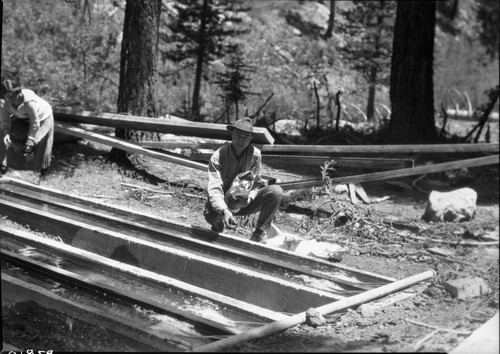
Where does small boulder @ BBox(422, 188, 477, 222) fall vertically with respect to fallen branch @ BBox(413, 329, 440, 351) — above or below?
above

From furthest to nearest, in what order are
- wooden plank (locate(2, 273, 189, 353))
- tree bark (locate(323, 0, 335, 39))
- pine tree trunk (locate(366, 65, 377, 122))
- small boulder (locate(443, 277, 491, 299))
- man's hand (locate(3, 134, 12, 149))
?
tree bark (locate(323, 0, 335, 39))
pine tree trunk (locate(366, 65, 377, 122))
man's hand (locate(3, 134, 12, 149))
small boulder (locate(443, 277, 491, 299))
wooden plank (locate(2, 273, 189, 353))

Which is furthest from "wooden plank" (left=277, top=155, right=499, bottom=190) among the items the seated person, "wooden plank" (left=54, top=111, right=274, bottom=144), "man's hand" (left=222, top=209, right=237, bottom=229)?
the seated person

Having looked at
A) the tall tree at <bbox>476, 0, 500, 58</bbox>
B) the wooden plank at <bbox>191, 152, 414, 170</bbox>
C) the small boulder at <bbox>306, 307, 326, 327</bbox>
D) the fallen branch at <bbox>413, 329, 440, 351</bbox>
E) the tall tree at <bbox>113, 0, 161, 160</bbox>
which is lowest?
the small boulder at <bbox>306, 307, 326, 327</bbox>

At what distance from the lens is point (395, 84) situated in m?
10.9

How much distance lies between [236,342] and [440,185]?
5.76 metres

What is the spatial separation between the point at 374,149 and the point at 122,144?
3141 mm

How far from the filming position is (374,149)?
23.8 ft

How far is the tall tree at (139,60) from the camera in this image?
9016 mm

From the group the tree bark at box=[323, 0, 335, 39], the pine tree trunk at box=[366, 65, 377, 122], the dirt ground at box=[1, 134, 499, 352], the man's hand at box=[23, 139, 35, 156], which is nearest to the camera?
the dirt ground at box=[1, 134, 499, 352]

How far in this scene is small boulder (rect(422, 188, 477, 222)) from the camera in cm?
695

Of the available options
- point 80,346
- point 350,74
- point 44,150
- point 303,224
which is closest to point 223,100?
point 44,150

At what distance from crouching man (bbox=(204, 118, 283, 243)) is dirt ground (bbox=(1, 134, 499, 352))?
2.52 ft

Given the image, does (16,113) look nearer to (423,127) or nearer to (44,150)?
(44,150)

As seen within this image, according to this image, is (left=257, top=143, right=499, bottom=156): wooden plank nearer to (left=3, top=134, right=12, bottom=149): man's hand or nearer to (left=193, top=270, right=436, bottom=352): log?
(left=193, top=270, right=436, bottom=352): log
